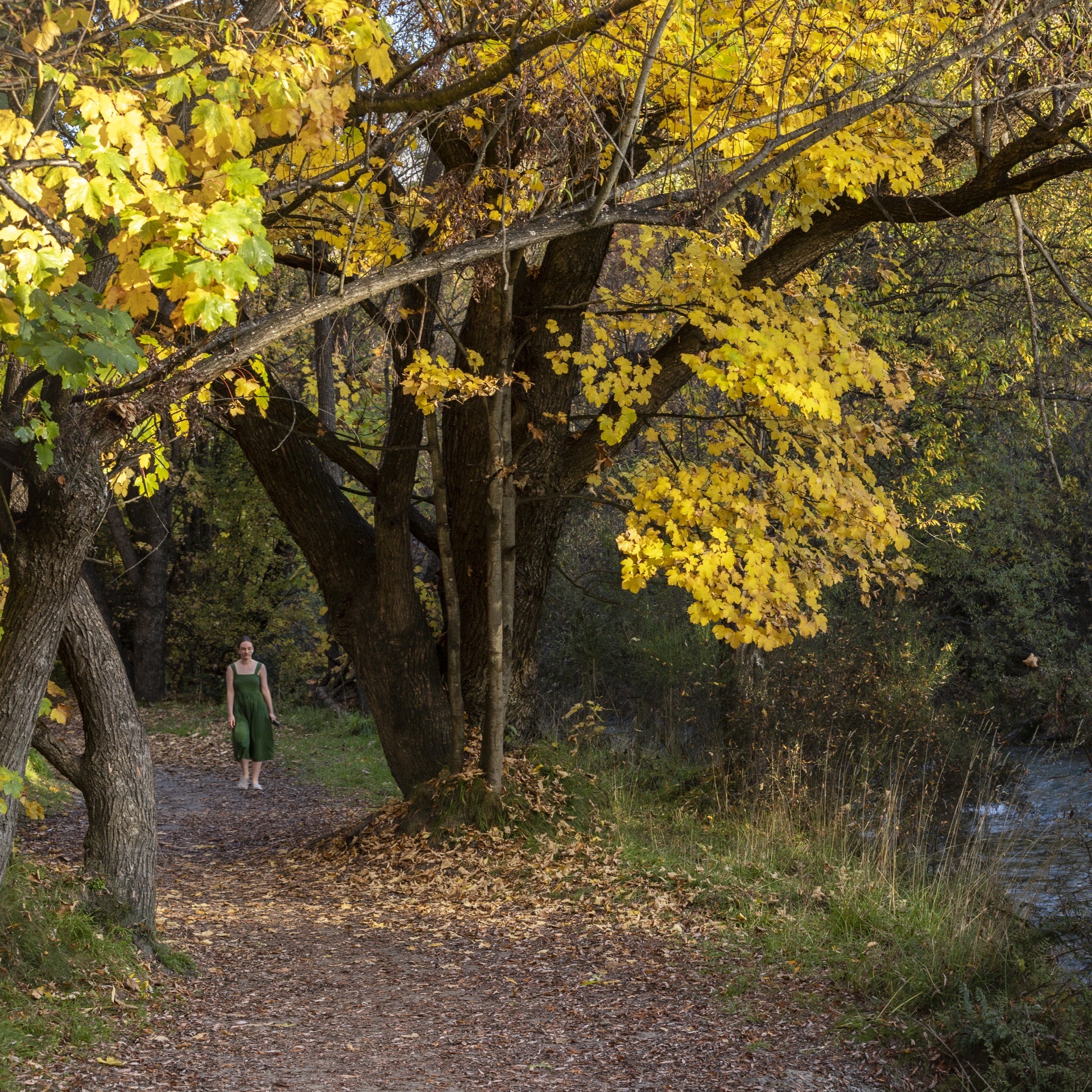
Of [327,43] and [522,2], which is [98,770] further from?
[522,2]

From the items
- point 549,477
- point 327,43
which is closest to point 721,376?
point 549,477

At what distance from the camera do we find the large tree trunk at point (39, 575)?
4168 millimetres

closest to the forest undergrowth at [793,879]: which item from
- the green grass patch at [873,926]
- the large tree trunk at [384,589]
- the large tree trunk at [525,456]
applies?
the green grass patch at [873,926]

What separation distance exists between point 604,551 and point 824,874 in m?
8.67

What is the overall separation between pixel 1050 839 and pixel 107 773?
23.9 feet

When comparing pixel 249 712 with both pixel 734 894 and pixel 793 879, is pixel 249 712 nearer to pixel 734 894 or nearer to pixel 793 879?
pixel 734 894

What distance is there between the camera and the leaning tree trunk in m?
5.50

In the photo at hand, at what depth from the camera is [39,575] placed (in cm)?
427

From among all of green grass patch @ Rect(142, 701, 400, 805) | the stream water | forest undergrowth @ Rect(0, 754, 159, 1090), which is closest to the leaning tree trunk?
forest undergrowth @ Rect(0, 754, 159, 1090)

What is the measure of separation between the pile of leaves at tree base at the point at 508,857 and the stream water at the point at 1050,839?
193cm

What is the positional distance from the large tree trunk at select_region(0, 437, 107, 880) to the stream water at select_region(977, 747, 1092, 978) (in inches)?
182

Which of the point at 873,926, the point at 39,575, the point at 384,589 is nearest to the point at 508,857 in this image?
the point at 384,589

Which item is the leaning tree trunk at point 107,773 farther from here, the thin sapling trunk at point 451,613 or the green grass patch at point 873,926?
the green grass patch at point 873,926

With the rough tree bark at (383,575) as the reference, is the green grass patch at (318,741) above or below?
below
